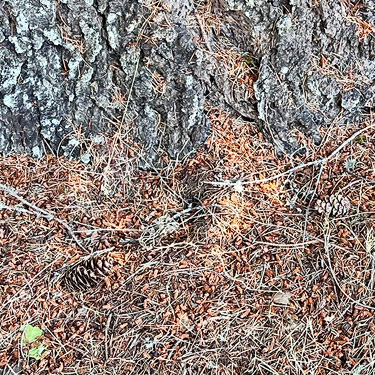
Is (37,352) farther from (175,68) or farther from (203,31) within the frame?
(203,31)

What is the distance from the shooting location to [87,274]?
71.2 inches

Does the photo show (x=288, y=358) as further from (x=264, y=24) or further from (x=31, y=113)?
(x=31, y=113)

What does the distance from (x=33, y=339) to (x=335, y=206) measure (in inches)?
47.6

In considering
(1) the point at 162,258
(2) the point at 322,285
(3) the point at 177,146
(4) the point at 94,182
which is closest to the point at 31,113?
(4) the point at 94,182

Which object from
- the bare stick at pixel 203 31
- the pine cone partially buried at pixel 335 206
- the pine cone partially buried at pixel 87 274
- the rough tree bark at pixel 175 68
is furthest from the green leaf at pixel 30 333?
the bare stick at pixel 203 31

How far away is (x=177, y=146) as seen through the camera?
2.08 meters

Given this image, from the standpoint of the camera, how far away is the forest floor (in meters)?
1.69

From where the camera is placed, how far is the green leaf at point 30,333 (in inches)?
67.6

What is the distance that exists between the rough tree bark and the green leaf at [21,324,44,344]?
75 cm

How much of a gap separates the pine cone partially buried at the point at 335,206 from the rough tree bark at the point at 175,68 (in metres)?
0.29

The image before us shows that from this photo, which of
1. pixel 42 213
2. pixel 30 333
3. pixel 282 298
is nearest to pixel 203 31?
pixel 42 213

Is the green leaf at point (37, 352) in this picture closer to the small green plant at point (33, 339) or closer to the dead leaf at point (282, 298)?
the small green plant at point (33, 339)

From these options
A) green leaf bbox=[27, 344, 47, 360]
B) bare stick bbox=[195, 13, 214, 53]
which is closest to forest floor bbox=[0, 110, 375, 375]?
green leaf bbox=[27, 344, 47, 360]

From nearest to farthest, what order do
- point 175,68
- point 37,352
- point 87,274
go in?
point 37,352
point 87,274
point 175,68
